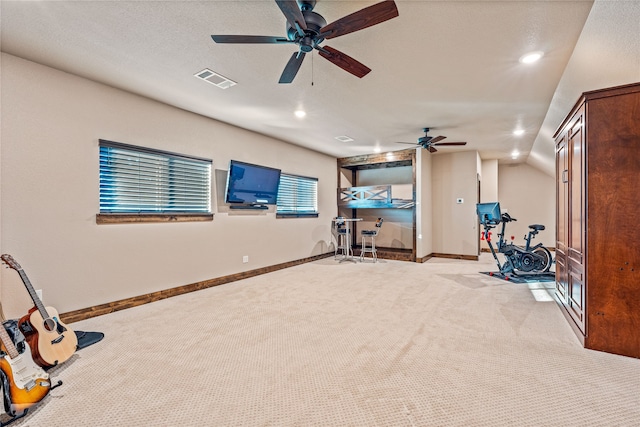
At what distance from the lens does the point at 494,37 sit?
2.47m

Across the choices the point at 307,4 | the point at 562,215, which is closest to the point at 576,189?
the point at 562,215

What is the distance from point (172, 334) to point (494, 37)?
3.92 meters

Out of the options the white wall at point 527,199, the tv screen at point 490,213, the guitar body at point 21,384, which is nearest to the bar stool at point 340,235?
the tv screen at point 490,213

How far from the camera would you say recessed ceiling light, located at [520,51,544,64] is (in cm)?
272

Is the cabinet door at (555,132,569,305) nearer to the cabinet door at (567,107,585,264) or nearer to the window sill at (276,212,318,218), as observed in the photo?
the cabinet door at (567,107,585,264)

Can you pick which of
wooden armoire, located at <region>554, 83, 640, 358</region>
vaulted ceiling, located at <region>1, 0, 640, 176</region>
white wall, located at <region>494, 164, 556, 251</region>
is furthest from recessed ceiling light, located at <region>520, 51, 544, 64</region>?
white wall, located at <region>494, 164, 556, 251</region>

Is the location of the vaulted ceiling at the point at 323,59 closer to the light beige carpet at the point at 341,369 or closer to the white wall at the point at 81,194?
the white wall at the point at 81,194

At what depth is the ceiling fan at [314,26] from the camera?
5.75 feet

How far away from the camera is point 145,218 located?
374 centimetres

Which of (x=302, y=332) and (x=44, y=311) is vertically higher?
(x=44, y=311)

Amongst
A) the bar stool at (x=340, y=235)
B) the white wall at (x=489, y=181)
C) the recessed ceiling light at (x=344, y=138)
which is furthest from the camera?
the white wall at (x=489, y=181)

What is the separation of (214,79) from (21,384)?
2.99 m

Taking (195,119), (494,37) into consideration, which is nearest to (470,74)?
(494,37)

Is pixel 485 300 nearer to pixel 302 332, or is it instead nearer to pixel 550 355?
pixel 550 355
